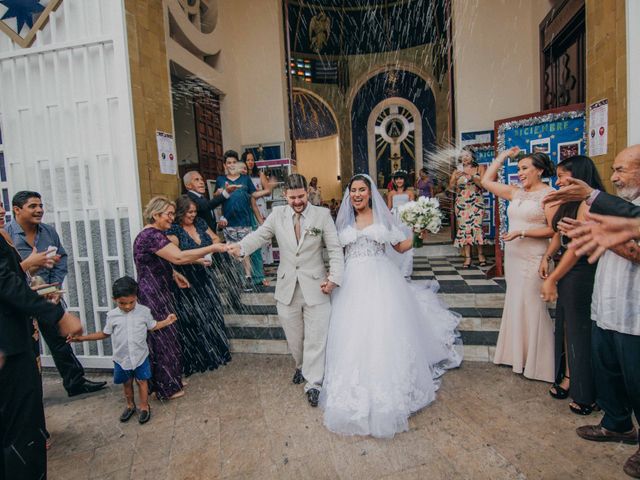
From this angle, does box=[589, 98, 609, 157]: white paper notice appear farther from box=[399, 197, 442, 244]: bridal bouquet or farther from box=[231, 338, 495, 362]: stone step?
box=[231, 338, 495, 362]: stone step

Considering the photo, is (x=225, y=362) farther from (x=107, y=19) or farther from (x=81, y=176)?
(x=107, y=19)

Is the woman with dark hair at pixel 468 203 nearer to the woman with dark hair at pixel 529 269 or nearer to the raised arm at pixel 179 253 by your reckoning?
the woman with dark hair at pixel 529 269

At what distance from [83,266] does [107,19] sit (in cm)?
264

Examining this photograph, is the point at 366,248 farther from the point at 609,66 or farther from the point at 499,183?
the point at 609,66

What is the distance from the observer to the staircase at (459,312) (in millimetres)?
4066

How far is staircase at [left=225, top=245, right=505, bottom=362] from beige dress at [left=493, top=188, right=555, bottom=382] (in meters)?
0.48

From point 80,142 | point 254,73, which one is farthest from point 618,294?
point 254,73

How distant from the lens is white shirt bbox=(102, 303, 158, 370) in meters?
3.18

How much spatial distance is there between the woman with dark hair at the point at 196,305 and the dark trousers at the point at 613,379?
337 centimetres

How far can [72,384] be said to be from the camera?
12.2 ft

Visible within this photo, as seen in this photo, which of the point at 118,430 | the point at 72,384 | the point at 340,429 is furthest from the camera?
the point at 72,384

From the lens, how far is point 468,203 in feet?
20.7

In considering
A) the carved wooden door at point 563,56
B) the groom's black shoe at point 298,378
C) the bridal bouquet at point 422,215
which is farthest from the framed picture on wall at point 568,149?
the groom's black shoe at point 298,378

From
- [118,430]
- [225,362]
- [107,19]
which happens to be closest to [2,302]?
[118,430]
